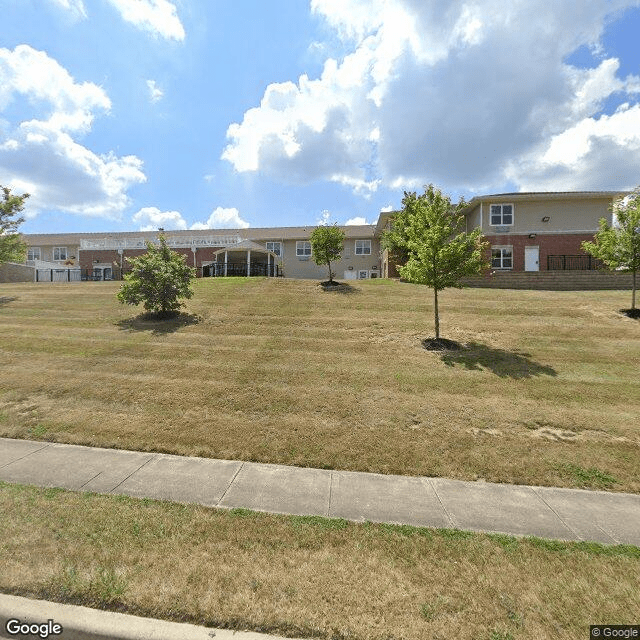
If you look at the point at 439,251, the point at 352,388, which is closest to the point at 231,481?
the point at 352,388

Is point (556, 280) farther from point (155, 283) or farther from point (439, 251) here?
point (155, 283)

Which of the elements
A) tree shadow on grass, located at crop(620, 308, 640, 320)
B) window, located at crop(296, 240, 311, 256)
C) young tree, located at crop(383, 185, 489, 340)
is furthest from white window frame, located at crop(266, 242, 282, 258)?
tree shadow on grass, located at crop(620, 308, 640, 320)

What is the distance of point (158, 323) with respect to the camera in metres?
15.1

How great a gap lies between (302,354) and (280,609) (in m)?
8.59

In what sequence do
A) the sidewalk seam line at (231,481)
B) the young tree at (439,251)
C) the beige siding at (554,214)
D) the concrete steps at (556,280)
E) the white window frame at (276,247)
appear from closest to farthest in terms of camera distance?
the sidewalk seam line at (231,481), the young tree at (439,251), the concrete steps at (556,280), the beige siding at (554,214), the white window frame at (276,247)

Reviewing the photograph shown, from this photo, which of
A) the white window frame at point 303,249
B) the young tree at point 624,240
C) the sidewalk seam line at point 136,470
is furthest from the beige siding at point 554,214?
the sidewalk seam line at point 136,470

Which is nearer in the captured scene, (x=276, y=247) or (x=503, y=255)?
(x=503, y=255)

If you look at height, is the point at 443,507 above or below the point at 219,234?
below

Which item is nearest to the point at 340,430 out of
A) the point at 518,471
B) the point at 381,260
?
the point at 518,471

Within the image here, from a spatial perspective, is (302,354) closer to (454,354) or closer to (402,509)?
(454,354)

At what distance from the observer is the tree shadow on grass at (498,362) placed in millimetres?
9750

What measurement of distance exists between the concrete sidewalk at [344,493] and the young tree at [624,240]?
1380cm

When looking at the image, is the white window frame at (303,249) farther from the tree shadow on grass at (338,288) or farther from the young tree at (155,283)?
the young tree at (155,283)

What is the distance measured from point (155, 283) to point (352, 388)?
11256 millimetres
